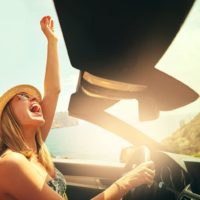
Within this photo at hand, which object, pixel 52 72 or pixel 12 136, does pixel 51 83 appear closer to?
pixel 52 72

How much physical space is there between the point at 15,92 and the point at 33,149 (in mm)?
507

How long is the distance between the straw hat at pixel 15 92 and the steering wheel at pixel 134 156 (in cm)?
94

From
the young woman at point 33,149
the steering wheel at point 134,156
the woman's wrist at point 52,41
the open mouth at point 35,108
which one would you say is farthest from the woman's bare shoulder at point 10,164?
the woman's wrist at point 52,41

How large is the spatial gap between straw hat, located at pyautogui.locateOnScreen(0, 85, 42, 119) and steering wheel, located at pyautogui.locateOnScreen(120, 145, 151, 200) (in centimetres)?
94

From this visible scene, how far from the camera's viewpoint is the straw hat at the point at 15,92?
2.70 metres

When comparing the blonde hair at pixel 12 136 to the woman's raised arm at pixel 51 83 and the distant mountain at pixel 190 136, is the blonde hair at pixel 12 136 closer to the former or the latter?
the woman's raised arm at pixel 51 83

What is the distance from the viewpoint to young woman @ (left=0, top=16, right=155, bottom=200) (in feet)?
6.98

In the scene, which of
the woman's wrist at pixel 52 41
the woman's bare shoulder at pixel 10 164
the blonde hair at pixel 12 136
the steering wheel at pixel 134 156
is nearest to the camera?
the woman's bare shoulder at pixel 10 164

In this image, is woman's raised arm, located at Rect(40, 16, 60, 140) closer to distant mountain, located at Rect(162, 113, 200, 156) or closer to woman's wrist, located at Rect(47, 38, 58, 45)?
woman's wrist, located at Rect(47, 38, 58, 45)

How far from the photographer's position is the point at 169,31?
186 centimetres

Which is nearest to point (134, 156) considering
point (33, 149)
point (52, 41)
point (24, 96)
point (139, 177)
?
point (139, 177)

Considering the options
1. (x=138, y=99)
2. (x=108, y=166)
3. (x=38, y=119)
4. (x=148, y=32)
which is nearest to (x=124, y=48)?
(x=148, y=32)

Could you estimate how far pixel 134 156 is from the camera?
248 cm

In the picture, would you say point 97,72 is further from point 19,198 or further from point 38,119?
point 19,198
